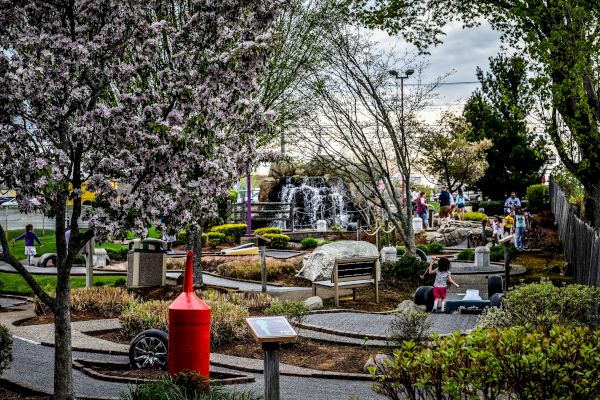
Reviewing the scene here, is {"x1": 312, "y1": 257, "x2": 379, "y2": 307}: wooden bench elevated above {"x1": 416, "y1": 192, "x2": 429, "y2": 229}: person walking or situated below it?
below

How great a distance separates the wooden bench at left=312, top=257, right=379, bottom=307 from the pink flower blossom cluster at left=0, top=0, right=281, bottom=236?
9425 millimetres

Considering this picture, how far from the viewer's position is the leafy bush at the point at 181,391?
737 centimetres

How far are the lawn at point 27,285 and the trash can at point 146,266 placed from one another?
7.36 ft

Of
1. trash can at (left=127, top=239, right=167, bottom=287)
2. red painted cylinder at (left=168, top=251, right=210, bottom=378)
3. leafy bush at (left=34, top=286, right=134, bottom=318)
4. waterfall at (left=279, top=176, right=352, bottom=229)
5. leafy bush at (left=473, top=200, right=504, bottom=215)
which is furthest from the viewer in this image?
leafy bush at (left=473, top=200, right=504, bottom=215)

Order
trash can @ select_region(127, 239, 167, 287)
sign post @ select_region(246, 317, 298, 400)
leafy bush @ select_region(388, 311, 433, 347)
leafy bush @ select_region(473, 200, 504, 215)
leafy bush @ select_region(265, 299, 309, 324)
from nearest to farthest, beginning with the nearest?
sign post @ select_region(246, 317, 298, 400)
leafy bush @ select_region(388, 311, 433, 347)
leafy bush @ select_region(265, 299, 309, 324)
trash can @ select_region(127, 239, 167, 287)
leafy bush @ select_region(473, 200, 504, 215)

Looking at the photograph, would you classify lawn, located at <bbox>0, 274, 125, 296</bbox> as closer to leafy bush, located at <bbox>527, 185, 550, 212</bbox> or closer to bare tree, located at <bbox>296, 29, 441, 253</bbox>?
bare tree, located at <bbox>296, 29, 441, 253</bbox>

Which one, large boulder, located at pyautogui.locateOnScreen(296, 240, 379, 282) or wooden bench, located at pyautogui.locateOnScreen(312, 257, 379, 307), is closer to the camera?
wooden bench, located at pyautogui.locateOnScreen(312, 257, 379, 307)

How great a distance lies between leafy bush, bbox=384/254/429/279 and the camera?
69.5ft

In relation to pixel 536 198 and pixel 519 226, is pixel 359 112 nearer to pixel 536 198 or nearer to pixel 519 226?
pixel 519 226

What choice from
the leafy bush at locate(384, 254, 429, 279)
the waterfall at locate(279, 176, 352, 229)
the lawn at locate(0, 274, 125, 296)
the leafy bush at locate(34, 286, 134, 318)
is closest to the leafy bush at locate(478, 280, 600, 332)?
the leafy bush at locate(34, 286, 134, 318)

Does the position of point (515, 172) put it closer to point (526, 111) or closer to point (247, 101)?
point (526, 111)

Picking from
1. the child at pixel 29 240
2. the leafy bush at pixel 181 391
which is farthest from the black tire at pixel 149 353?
the child at pixel 29 240

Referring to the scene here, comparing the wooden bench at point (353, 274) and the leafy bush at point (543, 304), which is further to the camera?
the wooden bench at point (353, 274)

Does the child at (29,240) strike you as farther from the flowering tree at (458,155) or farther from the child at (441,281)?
the flowering tree at (458,155)
